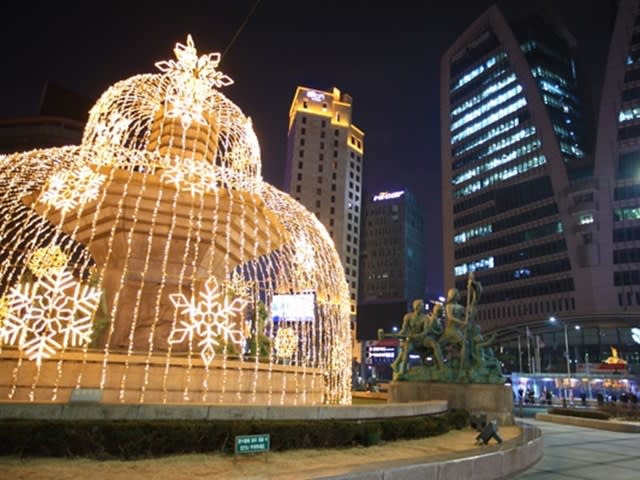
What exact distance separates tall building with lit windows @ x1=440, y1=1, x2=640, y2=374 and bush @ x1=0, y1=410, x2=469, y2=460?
65681 mm

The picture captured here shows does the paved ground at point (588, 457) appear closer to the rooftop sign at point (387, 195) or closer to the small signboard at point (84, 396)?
the small signboard at point (84, 396)

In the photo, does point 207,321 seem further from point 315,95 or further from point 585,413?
point 315,95

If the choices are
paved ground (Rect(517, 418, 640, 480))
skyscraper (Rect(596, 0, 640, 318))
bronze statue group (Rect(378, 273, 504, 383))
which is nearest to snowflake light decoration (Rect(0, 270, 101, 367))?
paved ground (Rect(517, 418, 640, 480))

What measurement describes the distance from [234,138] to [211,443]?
49.7 ft

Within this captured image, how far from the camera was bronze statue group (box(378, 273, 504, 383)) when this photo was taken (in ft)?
59.7

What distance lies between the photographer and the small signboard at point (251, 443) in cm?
793

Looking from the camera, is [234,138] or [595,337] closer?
[234,138]

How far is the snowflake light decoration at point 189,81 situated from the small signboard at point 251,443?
13.7 metres

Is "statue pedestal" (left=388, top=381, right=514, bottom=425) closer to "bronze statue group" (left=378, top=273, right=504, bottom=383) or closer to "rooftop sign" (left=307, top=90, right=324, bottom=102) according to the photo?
"bronze statue group" (left=378, top=273, right=504, bottom=383)

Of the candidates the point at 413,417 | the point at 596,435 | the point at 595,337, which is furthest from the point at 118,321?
the point at 595,337

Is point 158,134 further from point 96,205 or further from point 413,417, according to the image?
point 413,417

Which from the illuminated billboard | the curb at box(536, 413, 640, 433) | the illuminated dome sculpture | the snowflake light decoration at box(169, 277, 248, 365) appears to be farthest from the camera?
the illuminated billboard

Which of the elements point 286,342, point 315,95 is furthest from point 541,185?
point 286,342

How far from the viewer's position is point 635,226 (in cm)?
7050
